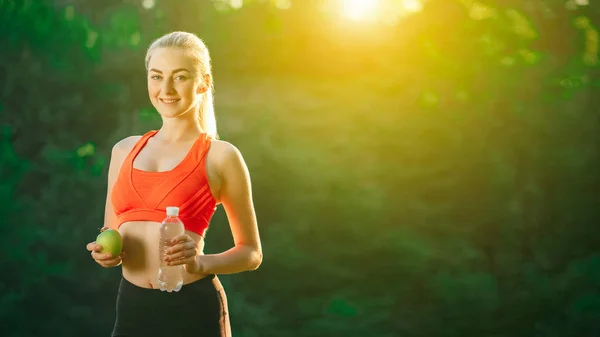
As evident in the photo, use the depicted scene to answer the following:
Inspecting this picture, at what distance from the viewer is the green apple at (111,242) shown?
6.20 ft

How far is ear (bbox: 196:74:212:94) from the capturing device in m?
2.05

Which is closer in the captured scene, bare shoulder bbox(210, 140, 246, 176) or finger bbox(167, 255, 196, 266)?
finger bbox(167, 255, 196, 266)

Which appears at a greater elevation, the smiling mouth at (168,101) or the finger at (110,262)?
the smiling mouth at (168,101)

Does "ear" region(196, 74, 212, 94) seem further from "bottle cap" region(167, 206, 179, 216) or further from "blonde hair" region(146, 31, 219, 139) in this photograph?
"bottle cap" region(167, 206, 179, 216)

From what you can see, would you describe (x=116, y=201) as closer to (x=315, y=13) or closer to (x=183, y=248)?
(x=183, y=248)

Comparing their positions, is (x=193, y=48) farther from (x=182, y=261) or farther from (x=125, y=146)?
(x=182, y=261)

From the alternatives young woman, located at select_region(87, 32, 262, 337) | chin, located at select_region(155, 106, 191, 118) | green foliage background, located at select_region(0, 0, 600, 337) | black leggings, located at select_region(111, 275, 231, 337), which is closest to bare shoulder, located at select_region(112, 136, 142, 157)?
young woman, located at select_region(87, 32, 262, 337)

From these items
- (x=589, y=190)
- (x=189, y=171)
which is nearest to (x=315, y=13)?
(x=589, y=190)

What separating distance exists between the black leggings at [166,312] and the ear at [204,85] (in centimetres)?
47

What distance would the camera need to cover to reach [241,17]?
5.45m

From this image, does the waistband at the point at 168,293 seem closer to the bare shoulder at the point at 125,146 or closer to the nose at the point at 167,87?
the bare shoulder at the point at 125,146

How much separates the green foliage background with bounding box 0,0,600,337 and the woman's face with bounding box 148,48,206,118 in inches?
136

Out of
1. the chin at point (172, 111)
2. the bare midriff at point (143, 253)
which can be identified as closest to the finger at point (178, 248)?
the bare midriff at point (143, 253)

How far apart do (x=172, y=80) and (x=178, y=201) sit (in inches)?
11.9
